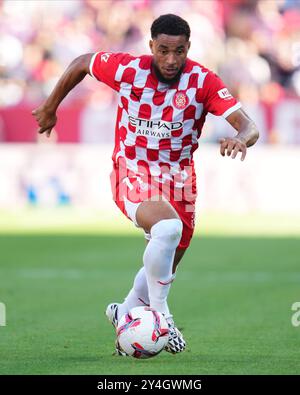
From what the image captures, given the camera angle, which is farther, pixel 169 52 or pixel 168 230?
pixel 169 52

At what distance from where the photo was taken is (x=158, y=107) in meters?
7.12

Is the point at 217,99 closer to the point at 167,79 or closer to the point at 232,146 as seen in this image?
the point at 167,79

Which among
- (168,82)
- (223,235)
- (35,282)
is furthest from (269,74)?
(168,82)

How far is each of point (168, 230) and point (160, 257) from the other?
0.61 ft

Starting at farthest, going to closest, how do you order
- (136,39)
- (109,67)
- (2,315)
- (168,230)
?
1. (136,39)
2. (2,315)
3. (109,67)
4. (168,230)

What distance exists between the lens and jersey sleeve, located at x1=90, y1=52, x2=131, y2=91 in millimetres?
7277

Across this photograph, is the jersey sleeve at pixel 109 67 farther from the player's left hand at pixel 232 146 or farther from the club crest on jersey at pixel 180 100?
the player's left hand at pixel 232 146

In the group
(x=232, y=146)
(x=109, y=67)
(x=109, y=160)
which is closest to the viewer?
(x=232, y=146)

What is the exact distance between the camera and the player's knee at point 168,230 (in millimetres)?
6691

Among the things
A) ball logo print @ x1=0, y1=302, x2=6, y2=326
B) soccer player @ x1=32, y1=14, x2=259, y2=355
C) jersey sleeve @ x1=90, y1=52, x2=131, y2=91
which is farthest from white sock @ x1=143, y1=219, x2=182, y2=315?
ball logo print @ x1=0, y1=302, x2=6, y2=326

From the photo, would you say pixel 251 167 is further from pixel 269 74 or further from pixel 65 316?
pixel 65 316

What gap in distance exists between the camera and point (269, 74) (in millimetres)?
22438

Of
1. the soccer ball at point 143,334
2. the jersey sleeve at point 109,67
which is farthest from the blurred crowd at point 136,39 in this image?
the soccer ball at point 143,334

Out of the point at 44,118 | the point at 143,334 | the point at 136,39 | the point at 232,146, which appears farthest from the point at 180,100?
the point at 136,39
